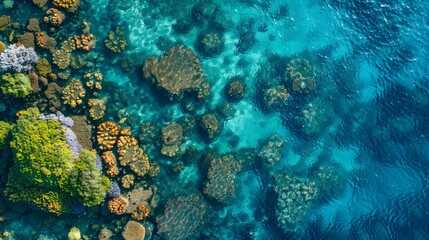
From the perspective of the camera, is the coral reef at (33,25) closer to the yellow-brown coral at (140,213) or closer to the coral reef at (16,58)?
the coral reef at (16,58)

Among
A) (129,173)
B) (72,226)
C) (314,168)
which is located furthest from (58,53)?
(314,168)

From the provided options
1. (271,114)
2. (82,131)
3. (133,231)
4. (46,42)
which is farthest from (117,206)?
(271,114)

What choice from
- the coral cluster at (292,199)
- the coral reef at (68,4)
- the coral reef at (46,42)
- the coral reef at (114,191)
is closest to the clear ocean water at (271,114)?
the coral cluster at (292,199)

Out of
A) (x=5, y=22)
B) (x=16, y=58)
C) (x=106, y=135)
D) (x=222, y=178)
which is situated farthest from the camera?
(x=222, y=178)

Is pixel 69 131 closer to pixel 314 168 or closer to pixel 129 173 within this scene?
pixel 129 173

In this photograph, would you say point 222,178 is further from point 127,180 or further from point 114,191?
point 114,191
